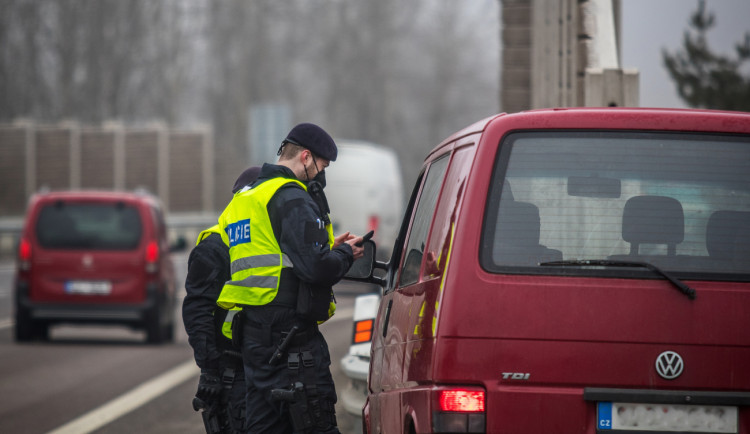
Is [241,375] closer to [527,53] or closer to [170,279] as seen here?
[527,53]

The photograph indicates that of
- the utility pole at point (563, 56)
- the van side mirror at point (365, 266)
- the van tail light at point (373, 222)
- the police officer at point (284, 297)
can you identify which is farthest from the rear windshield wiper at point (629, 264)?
the van tail light at point (373, 222)

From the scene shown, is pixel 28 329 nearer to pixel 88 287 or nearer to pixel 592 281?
pixel 88 287

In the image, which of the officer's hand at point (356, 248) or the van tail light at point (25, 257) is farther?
the van tail light at point (25, 257)

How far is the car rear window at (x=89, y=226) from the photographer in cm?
1569

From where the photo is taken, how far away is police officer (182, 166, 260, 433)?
6.05 m

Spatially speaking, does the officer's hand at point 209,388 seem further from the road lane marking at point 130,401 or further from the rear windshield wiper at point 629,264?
the road lane marking at point 130,401

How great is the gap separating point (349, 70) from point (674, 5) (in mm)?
56887

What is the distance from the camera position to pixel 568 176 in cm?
417

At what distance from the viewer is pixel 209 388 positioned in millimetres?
6031

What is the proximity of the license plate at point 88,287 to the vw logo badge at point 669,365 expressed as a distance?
40.8 ft

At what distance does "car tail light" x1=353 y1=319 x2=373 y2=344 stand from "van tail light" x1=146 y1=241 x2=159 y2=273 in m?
8.28

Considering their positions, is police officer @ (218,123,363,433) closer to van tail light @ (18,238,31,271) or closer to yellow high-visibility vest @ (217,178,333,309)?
yellow high-visibility vest @ (217,178,333,309)

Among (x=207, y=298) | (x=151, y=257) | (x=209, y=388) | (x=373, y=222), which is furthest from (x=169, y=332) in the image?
(x=373, y=222)

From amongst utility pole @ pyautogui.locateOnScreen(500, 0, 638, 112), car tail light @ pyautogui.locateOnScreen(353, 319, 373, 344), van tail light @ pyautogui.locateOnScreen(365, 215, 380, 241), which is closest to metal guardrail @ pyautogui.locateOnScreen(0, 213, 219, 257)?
van tail light @ pyautogui.locateOnScreen(365, 215, 380, 241)
